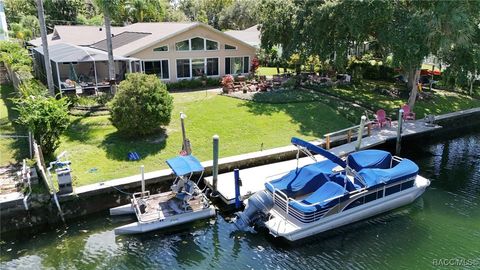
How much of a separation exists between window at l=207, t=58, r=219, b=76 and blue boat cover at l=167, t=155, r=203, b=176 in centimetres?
1851

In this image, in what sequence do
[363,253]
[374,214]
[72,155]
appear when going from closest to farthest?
[363,253]
[374,214]
[72,155]

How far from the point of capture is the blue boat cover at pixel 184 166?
45.1ft

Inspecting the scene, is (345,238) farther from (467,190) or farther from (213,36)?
(213,36)

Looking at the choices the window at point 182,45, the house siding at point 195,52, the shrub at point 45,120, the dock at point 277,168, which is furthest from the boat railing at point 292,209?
the window at point 182,45

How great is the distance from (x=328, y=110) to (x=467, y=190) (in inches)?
390

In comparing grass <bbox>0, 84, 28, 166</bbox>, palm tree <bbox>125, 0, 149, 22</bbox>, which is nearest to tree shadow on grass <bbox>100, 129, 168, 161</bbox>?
grass <bbox>0, 84, 28, 166</bbox>

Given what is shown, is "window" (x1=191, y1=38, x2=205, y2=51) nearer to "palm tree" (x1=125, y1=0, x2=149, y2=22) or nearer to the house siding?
the house siding

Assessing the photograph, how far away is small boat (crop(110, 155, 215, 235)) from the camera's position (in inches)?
521

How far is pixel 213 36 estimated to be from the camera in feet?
102

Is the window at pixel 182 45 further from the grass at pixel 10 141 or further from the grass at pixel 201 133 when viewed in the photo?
the grass at pixel 10 141

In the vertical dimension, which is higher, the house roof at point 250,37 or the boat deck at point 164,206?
the house roof at point 250,37

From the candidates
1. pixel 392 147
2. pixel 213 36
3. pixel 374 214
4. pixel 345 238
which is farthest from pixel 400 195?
pixel 213 36

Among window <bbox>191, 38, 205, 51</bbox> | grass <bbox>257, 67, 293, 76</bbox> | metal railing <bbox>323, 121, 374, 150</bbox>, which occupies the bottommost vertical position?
metal railing <bbox>323, 121, 374, 150</bbox>

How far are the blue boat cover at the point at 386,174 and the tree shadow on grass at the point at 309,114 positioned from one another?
6.23m
